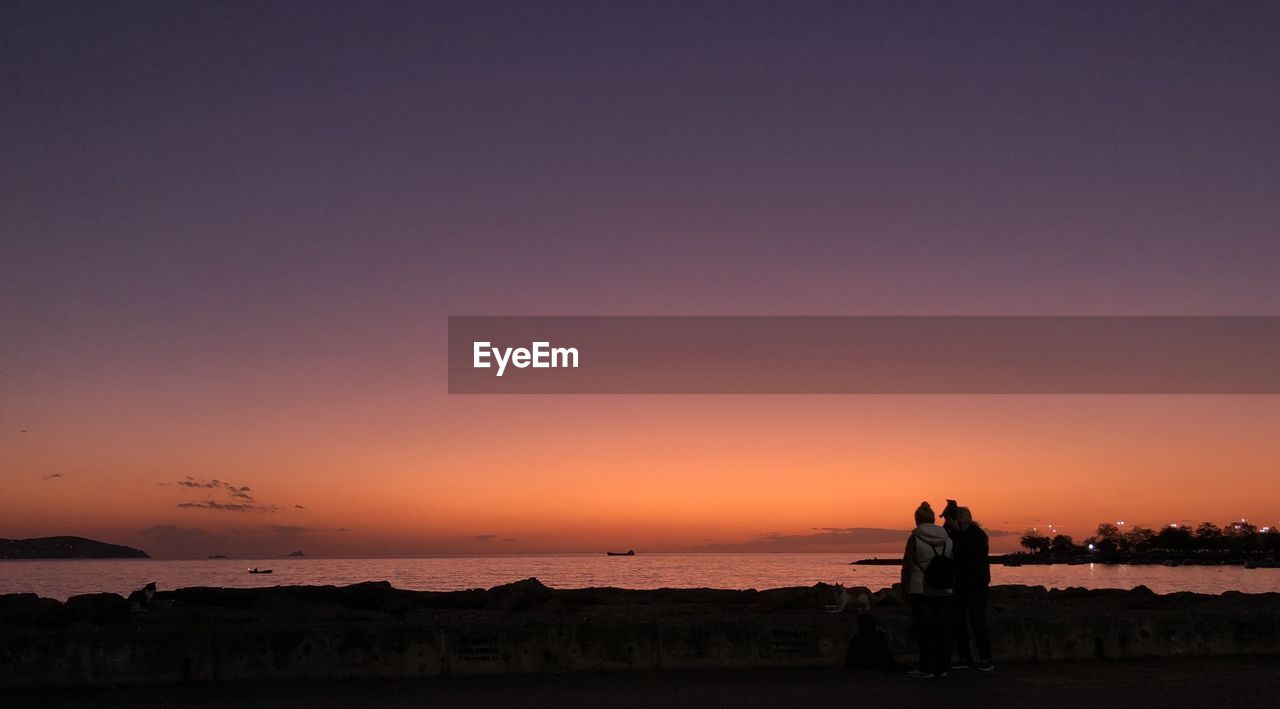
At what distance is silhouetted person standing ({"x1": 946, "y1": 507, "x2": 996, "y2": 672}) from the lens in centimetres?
1162

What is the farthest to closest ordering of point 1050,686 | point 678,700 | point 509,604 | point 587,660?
1. point 509,604
2. point 587,660
3. point 1050,686
4. point 678,700

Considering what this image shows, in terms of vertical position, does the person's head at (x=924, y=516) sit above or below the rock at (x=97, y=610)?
above

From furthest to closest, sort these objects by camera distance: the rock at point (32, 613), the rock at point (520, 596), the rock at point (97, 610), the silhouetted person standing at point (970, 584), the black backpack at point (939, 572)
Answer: the rock at point (520, 596) → the rock at point (97, 610) → the rock at point (32, 613) → the silhouetted person standing at point (970, 584) → the black backpack at point (939, 572)

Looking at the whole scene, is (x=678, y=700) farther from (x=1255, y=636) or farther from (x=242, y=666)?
(x=1255, y=636)

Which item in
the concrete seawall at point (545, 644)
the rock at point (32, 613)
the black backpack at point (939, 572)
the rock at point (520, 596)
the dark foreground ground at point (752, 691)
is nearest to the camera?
the dark foreground ground at point (752, 691)

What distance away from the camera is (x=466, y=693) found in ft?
32.9

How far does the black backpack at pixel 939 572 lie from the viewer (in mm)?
10898

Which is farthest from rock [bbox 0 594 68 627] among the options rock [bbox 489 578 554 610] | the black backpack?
the black backpack

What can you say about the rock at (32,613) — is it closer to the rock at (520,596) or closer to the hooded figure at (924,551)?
the rock at (520,596)

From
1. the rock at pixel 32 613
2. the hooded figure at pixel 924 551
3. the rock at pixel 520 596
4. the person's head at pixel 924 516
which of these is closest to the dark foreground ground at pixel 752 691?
the hooded figure at pixel 924 551

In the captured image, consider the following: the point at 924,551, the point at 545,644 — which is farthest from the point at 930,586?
the point at 545,644

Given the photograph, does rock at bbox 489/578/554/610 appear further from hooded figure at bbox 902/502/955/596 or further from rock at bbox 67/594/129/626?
hooded figure at bbox 902/502/955/596

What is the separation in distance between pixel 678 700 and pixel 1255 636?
8.04m

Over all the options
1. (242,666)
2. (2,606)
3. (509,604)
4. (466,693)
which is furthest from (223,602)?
(466,693)
